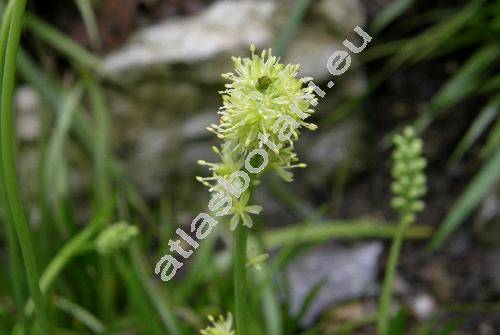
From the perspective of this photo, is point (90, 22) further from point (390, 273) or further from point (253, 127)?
point (253, 127)

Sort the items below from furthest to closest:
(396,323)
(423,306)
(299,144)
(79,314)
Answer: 1. (299,144)
2. (423,306)
3. (79,314)
4. (396,323)

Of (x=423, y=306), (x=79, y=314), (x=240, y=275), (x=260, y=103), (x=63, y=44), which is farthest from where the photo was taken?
(x=63, y=44)

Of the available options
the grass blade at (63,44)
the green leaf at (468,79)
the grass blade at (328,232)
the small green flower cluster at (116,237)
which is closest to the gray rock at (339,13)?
the green leaf at (468,79)

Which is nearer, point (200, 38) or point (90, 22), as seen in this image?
point (90, 22)

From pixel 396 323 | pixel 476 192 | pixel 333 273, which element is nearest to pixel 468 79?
pixel 476 192

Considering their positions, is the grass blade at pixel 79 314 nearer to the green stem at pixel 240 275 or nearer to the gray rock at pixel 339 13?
the green stem at pixel 240 275

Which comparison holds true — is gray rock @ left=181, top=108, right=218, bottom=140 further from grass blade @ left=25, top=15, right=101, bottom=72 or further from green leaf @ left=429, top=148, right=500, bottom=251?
green leaf @ left=429, top=148, right=500, bottom=251

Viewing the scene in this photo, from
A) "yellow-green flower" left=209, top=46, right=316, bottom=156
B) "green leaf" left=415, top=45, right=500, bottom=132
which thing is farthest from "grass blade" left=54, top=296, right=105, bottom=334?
"green leaf" left=415, top=45, right=500, bottom=132
